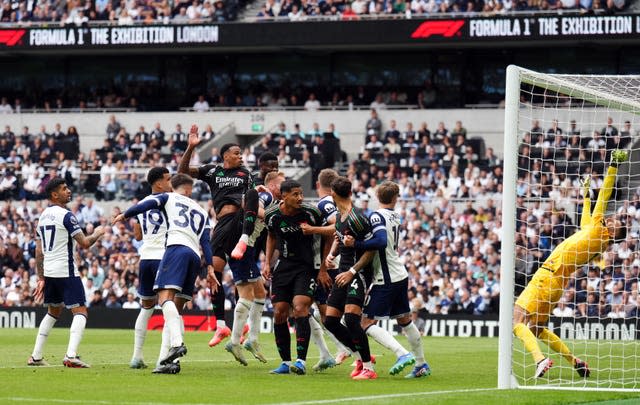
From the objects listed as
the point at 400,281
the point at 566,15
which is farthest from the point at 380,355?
the point at 566,15

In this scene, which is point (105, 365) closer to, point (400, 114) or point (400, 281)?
point (400, 281)

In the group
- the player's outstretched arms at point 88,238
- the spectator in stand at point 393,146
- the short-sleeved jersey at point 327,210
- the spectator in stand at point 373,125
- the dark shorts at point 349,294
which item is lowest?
the dark shorts at point 349,294

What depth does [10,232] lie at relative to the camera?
112 feet

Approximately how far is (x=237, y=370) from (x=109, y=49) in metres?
28.2

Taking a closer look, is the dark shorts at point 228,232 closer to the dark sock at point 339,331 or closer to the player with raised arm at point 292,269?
the player with raised arm at point 292,269

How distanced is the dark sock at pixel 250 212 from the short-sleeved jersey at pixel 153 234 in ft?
3.41

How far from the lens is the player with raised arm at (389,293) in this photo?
13055 mm

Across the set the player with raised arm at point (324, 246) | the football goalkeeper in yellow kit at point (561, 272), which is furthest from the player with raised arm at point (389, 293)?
the football goalkeeper in yellow kit at point (561, 272)

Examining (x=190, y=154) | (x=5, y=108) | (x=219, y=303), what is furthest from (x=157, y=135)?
(x=190, y=154)

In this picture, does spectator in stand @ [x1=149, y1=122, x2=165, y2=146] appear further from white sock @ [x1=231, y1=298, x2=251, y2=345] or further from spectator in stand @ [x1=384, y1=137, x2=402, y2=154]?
white sock @ [x1=231, y1=298, x2=251, y2=345]

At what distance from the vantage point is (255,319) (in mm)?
14867

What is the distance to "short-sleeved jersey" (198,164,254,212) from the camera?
49.9ft

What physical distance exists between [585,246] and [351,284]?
9.66 feet

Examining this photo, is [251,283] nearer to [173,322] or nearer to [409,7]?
[173,322]
